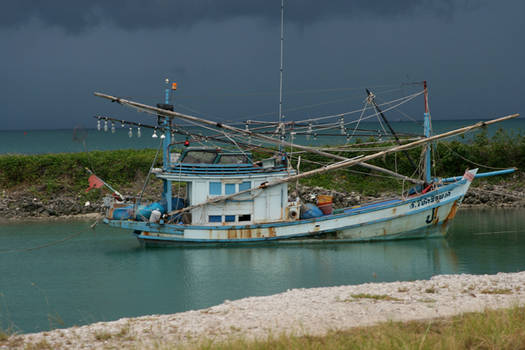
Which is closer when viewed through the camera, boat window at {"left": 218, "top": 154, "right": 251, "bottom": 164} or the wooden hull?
the wooden hull

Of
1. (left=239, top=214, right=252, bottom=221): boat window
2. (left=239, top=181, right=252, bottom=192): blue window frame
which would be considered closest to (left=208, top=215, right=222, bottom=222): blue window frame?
(left=239, top=214, right=252, bottom=221): boat window

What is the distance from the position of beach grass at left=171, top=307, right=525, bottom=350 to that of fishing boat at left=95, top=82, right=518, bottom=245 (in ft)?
43.4

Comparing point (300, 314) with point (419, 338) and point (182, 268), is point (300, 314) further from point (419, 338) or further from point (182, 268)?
point (182, 268)

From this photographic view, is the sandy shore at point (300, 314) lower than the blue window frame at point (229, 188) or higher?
lower

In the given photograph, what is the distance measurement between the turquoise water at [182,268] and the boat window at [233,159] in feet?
12.2

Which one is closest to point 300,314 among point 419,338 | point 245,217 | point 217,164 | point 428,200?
point 419,338

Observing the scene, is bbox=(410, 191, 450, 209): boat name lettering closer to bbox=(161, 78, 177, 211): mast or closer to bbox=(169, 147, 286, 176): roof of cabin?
bbox=(169, 147, 286, 176): roof of cabin

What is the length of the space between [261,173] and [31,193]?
16952mm

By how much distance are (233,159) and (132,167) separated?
49.0ft

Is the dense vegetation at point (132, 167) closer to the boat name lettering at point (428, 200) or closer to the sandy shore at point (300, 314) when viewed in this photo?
the boat name lettering at point (428, 200)

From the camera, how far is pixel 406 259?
2303 centimetres

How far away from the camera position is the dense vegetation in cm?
3688

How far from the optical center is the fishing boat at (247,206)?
81.9 feet

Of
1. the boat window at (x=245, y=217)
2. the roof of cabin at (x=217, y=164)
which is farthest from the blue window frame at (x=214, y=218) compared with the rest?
the roof of cabin at (x=217, y=164)
